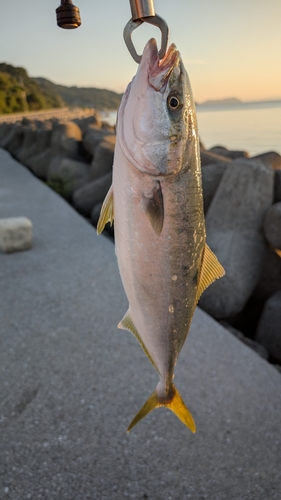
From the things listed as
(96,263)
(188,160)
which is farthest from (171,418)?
(96,263)

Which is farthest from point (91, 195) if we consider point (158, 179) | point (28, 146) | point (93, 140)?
point (28, 146)

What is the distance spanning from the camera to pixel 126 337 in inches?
168

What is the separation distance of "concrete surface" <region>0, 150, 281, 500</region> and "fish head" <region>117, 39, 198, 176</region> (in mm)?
2255

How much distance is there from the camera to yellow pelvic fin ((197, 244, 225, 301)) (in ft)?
5.39

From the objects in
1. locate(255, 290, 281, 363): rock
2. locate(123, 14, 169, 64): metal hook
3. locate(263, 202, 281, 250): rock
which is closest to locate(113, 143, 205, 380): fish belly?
Result: locate(123, 14, 169, 64): metal hook

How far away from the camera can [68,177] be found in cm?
1023

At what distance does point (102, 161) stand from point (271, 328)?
228 inches

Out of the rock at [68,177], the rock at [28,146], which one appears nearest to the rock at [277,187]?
the rock at [68,177]

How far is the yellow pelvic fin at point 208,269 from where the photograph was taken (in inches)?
64.6

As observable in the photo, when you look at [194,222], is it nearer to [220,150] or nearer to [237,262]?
[237,262]

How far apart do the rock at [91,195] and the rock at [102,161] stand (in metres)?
0.42

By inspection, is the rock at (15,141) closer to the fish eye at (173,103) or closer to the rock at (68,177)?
the rock at (68,177)

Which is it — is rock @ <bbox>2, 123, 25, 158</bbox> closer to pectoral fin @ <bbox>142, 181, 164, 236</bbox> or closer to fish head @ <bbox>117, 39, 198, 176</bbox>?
fish head @ <bbox>117, 39, 198, 176</bbox>

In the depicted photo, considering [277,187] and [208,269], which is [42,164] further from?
[208,269]
